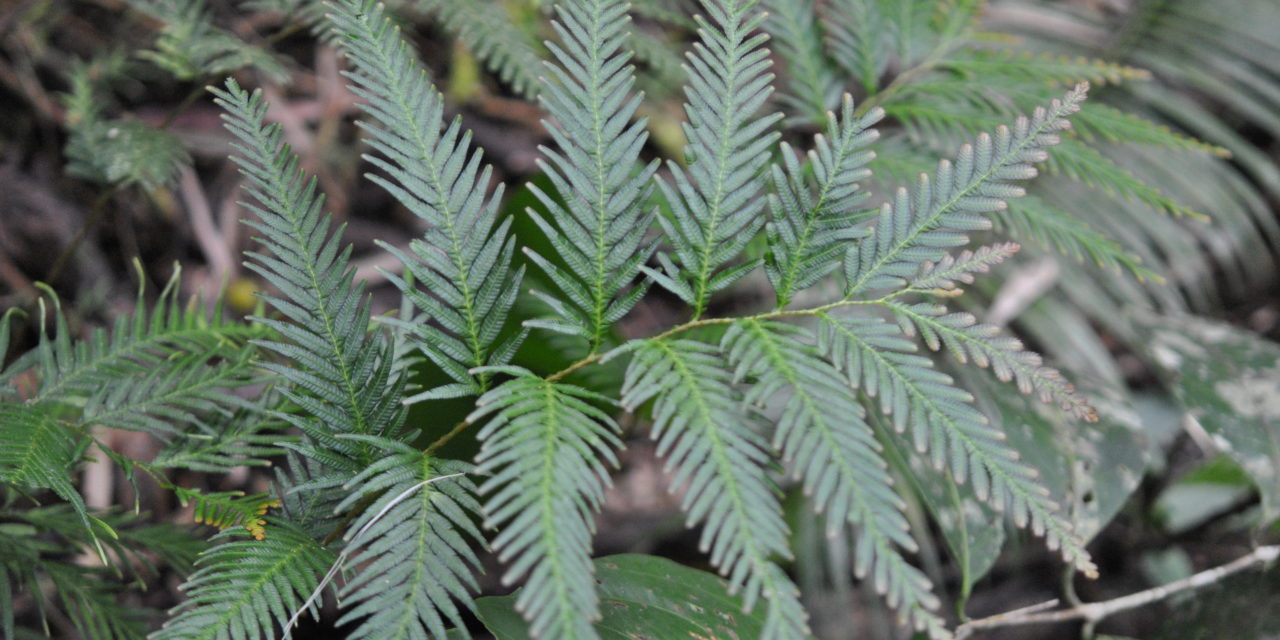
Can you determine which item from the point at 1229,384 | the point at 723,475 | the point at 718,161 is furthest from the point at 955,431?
the point at 1229,384

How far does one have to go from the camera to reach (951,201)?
33.5 inches

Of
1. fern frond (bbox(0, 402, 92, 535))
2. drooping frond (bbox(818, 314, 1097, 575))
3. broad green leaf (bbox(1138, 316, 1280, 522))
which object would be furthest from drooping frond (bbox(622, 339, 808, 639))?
broad green leaf (bbox(1138, 316, 1280, 522))

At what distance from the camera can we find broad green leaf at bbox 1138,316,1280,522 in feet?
4.54

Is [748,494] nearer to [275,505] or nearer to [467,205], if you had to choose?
[467,205]

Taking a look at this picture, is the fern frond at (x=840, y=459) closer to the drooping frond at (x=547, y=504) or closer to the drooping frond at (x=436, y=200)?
the drooping frond at (x=547, y=504)

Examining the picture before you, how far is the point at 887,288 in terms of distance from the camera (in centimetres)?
87

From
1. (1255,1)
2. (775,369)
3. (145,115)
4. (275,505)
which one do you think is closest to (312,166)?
(145,115)

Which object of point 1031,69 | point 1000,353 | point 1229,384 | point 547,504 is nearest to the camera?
point 547,504

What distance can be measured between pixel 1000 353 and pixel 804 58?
692 mm

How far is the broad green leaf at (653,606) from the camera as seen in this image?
0.95 metres

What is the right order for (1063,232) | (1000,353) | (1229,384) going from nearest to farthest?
(1000,353) < (1063,232) < (1229,384)

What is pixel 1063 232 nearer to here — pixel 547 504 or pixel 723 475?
pixel 723 475

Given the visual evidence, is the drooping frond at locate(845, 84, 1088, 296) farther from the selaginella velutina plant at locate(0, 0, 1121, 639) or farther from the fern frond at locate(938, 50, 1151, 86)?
the fern frond at locate(938, 50, 1151, 86)

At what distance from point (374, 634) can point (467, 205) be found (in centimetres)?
42
